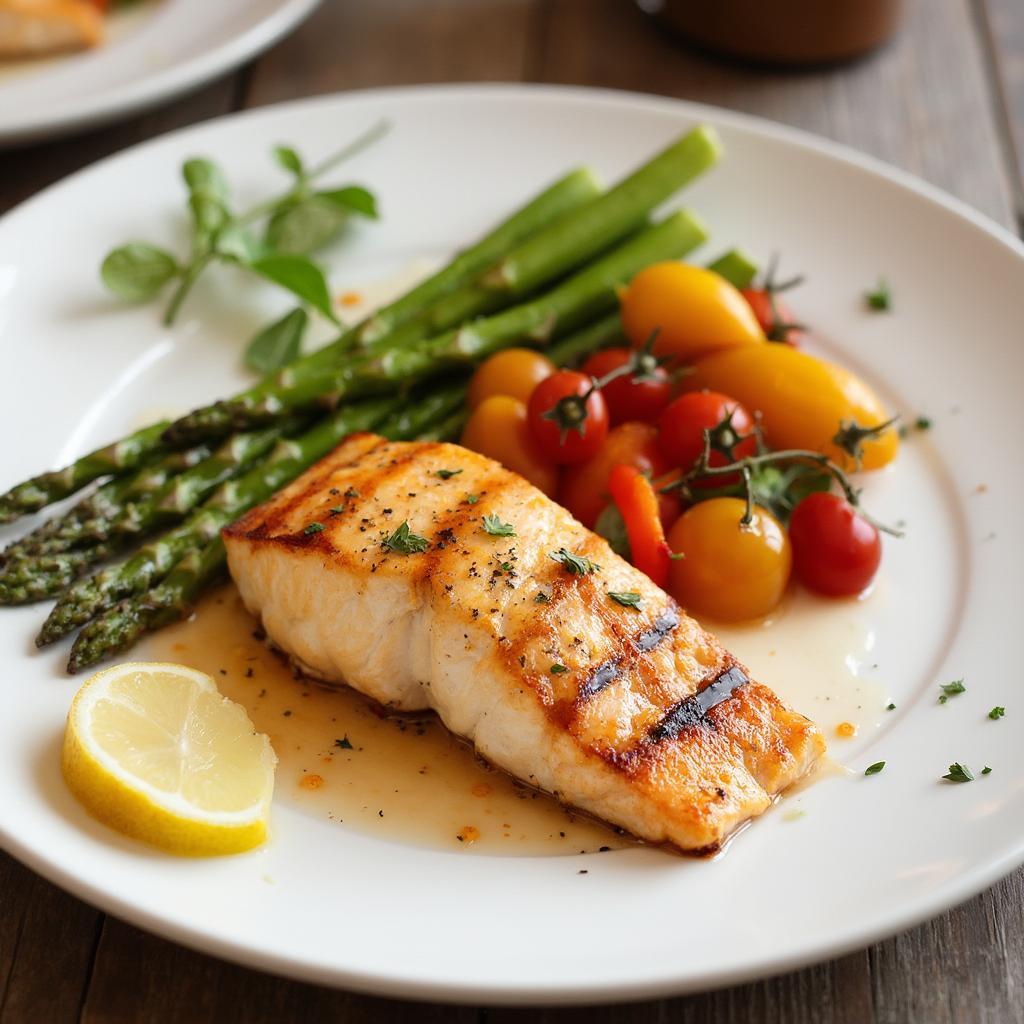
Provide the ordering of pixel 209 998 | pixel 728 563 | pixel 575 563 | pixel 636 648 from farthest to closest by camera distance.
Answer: pixel 728 563 → pixel 575 563 → pixel 636 648 → pixel 209 998

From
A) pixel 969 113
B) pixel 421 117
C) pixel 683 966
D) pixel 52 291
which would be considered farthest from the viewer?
pixel 969 113

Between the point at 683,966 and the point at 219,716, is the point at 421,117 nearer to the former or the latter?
the point at 219,716

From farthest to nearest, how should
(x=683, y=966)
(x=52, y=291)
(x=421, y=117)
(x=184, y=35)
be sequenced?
(x=184, y=35)
(x=421, y=117)
(x=52, y=291)
(x=683, y=966)

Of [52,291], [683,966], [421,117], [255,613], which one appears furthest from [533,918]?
[421,117]

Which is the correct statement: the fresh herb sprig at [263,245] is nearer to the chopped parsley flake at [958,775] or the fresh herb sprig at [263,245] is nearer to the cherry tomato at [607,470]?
the cherry tomato at [607,470]

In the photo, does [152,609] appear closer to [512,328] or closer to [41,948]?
[41,948]

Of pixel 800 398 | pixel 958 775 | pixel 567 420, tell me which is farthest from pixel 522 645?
pixel 800 398

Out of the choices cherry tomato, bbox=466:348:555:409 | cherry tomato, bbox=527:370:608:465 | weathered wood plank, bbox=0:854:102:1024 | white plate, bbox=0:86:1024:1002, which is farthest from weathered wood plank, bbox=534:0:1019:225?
weathered wood plank, bbox=0:854:102:1024
